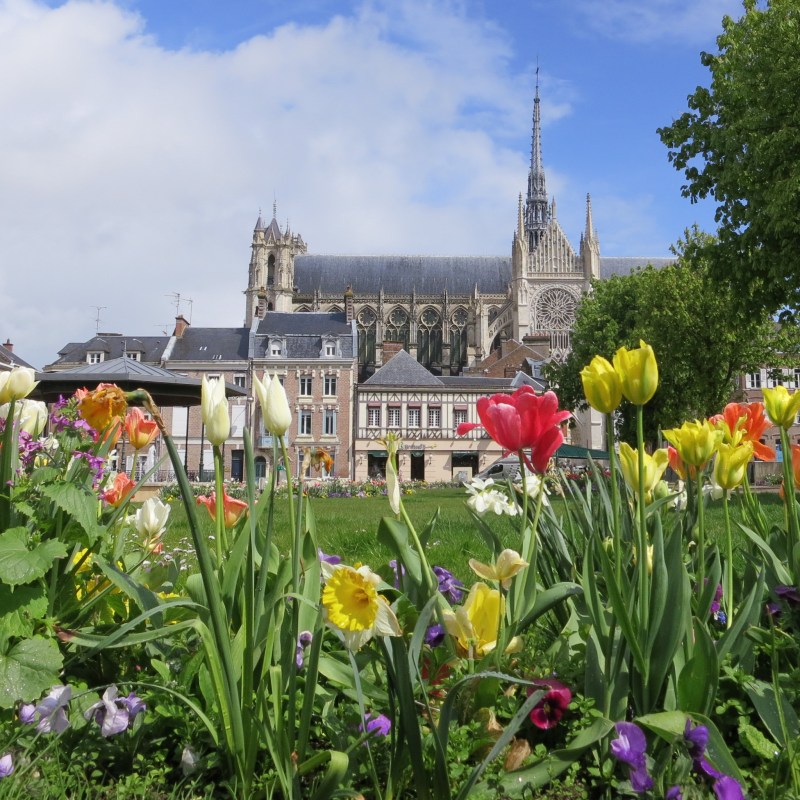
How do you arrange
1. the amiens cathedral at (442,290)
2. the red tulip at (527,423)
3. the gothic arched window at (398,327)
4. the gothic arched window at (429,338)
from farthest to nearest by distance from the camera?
the gothic arched window at (429,338) < the gothic arched window at (398,327) < the amiens cathedral at (442,290) < the red tulip at (527,423)

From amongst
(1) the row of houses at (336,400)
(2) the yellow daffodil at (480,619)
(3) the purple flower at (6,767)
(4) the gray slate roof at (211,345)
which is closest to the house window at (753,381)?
(1) the row of houses at (336,400)

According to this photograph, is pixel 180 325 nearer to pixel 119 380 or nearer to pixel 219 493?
pixel 119 380

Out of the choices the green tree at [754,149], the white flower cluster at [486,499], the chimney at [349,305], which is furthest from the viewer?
the chimney at [349,305]

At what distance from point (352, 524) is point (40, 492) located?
7.19 meters

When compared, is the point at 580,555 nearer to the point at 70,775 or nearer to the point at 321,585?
the point at 321,585

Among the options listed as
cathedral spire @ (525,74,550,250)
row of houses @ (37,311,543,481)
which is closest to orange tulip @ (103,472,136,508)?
row of houses @ (37,311,543,481)

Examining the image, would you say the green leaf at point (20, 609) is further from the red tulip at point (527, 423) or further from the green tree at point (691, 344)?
the green tree at point (691, 344)

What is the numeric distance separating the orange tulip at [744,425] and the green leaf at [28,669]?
194 cm

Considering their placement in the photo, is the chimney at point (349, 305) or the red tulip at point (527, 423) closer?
the red tulip at point (527, 423)

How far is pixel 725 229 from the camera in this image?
13000mm

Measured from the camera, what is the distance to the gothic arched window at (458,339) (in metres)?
63.1

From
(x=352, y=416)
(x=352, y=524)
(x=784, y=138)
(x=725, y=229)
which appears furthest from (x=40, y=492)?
(x=352, y=416)

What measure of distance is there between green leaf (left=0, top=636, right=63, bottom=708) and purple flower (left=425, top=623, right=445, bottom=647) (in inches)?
38.0

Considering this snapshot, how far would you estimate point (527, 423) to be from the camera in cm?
208
